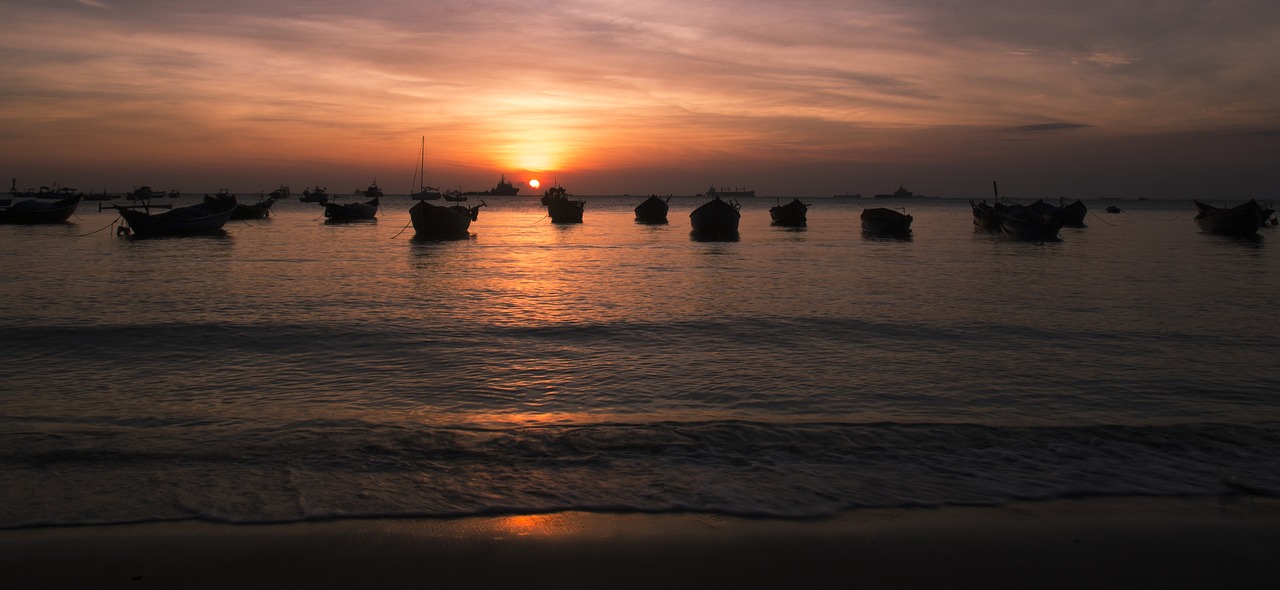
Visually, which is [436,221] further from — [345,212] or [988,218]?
[988,218]

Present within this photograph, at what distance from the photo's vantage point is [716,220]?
53.4m

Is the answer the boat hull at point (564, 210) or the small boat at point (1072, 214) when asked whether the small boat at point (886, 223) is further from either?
the boat hull at point (564, 210)

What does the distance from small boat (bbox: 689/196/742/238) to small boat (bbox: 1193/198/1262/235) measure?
3137cm

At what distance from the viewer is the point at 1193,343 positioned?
13.4 metres

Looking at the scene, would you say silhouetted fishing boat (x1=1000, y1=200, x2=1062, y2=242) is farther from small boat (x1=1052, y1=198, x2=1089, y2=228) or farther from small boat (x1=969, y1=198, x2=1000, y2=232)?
small boat (x1=1052, y1=198, x2=1089, y2=228)

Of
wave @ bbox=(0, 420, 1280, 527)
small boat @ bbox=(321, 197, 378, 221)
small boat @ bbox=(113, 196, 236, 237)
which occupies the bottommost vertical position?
wave @ bbox=(0, 420, 1280, 527)

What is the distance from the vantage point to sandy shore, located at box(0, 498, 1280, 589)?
172 inches

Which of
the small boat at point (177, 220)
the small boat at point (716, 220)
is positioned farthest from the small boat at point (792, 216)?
the small boat at point (177, 220)

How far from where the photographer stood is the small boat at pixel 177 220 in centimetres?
4541

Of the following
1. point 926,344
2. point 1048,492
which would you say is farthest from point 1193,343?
point 1048,492

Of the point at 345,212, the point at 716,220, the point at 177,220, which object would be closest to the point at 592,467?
the point at 716,220

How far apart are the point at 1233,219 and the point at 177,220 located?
67.9m

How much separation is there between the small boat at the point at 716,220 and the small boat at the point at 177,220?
3213 cm

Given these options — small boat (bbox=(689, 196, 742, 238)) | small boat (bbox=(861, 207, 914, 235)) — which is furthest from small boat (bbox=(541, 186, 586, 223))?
Result: small boat (bbox=(861, 207, 914, 235))
